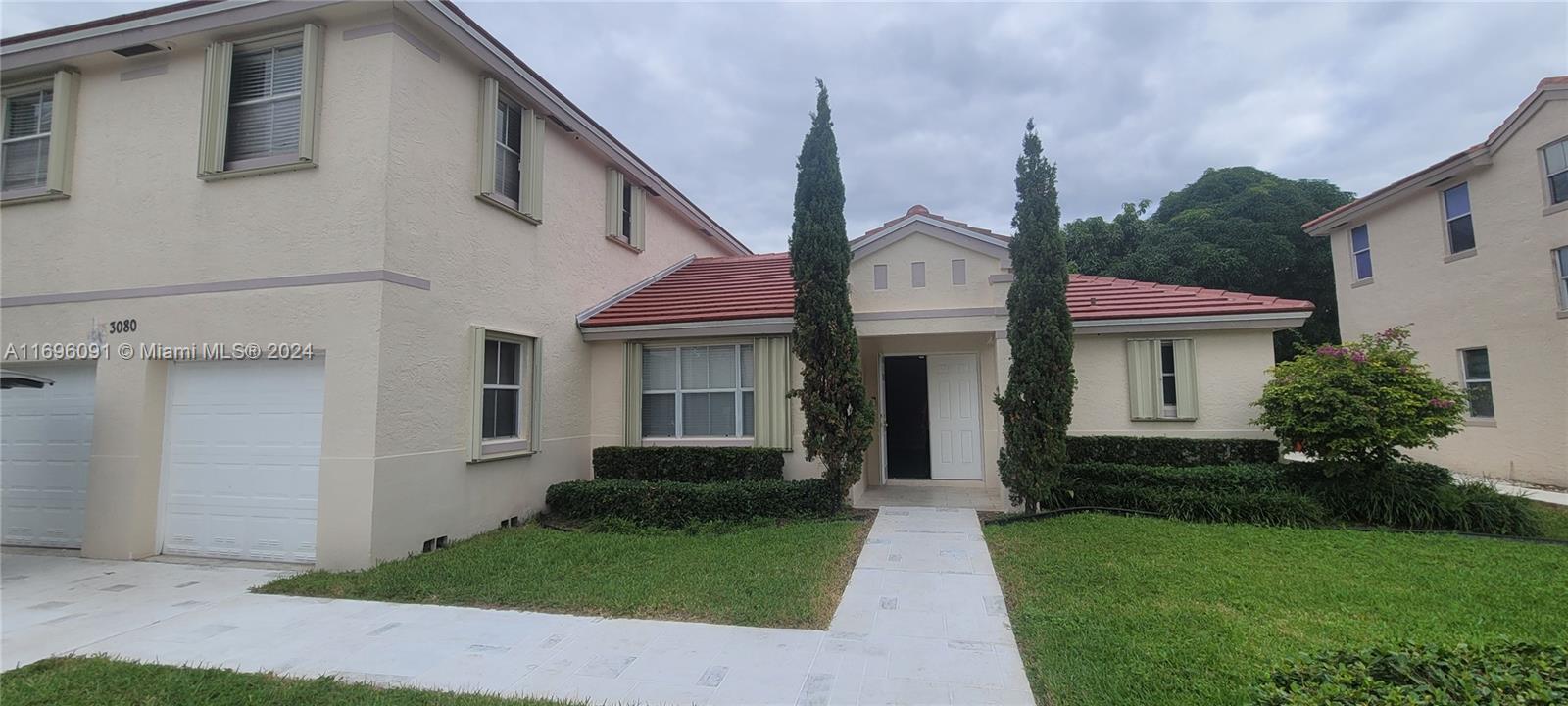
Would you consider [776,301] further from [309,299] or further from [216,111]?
[216,111]

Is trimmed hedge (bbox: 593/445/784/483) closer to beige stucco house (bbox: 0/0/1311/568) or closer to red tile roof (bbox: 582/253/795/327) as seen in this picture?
beige stucco house (bbox: 0/0/1311/568)

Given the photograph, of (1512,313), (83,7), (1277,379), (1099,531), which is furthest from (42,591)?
(1512,313)

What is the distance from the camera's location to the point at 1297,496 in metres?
7.60

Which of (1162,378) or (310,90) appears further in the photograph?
(1162,378)

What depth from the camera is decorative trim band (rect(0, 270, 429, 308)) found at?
6391 mm

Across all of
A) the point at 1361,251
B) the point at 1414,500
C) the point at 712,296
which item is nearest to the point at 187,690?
the point at 712,296

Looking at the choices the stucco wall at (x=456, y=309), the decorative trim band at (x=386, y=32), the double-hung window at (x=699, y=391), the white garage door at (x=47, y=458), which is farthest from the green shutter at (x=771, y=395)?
the white garage door at (x=47, y=458)

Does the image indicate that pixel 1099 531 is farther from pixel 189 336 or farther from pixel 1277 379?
pixel 189 336

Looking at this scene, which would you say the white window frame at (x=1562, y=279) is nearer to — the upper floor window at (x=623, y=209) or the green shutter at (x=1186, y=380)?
the green shutter at (x=1186, y=380)

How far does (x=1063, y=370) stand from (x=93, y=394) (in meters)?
11.7

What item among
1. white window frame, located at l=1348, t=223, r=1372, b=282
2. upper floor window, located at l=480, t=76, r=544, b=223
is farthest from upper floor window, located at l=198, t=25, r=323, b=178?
white window frame, located at l=1348, t=223, r=1372, b=282

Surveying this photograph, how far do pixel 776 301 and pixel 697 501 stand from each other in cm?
348

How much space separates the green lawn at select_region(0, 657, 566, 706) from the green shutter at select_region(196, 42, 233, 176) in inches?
206

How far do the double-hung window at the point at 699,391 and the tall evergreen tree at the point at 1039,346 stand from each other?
3862 mm
